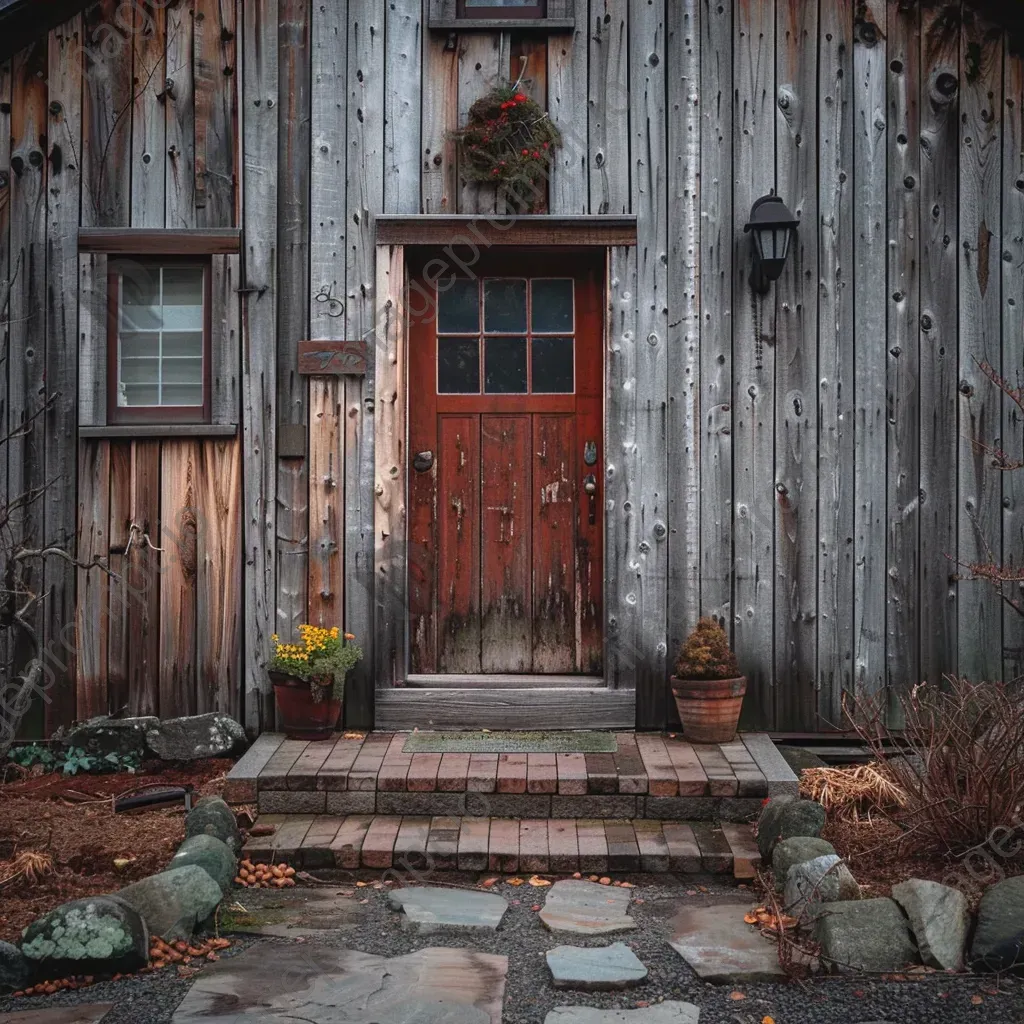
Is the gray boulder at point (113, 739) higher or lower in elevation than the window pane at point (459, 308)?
lower

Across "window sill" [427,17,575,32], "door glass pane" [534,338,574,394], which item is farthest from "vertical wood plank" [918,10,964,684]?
"window sill" [427,17,575,32]

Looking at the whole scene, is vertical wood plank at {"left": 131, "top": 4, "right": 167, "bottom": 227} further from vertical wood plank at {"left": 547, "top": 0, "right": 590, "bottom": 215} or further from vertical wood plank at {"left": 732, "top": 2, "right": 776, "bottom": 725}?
vertical wood plank at {"left": 732, "top": 2, "right": 776, "bottom": 725}

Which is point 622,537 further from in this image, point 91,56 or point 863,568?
point 91,56

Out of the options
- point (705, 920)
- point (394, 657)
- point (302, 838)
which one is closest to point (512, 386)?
point (394, 657)

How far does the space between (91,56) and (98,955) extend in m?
4.33

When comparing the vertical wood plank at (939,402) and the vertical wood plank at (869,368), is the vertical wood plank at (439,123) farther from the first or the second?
the vertical wood plank at (939,402)

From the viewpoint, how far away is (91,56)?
17.8ft

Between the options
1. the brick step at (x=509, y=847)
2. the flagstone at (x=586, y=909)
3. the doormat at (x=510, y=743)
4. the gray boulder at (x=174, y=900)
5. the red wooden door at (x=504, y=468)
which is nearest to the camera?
the gray boulder at (x=174, y=900)

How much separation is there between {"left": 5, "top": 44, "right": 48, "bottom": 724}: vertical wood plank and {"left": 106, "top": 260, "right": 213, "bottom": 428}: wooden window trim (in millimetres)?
311

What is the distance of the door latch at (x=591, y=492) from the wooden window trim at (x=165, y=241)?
209 centimetres

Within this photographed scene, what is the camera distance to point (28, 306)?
5.41 metres

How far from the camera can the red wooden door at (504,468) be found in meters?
5.57

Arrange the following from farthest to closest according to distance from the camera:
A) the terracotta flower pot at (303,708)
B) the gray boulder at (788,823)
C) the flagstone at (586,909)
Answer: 1. the terracotta flower pot at (303,708)
2. the gray boulder at (788,823)
3. the flagstone at (586,909)

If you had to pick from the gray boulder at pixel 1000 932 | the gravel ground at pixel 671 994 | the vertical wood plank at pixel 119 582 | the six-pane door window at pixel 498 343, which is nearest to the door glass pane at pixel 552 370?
the six-pane door window at pixel 498 343
